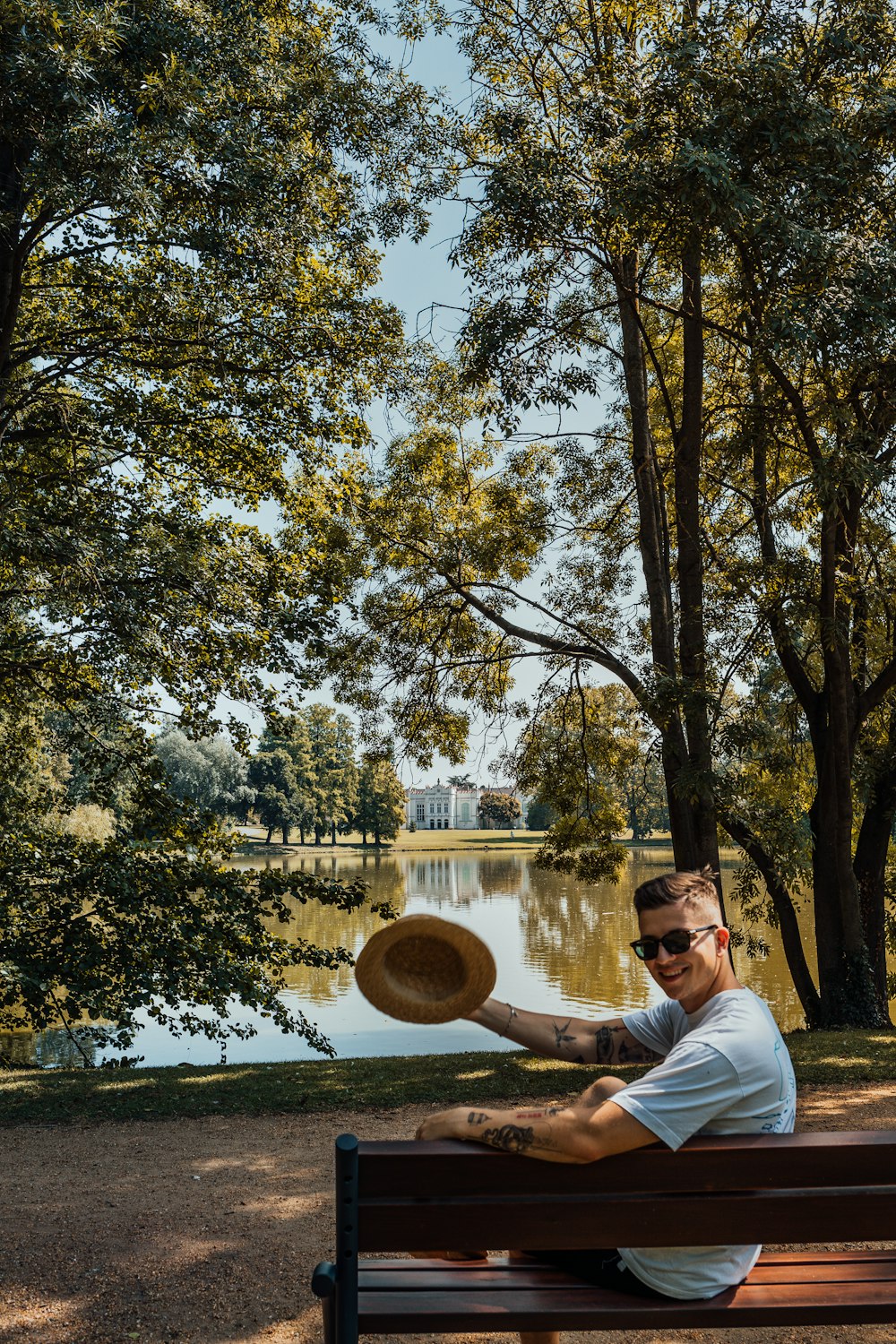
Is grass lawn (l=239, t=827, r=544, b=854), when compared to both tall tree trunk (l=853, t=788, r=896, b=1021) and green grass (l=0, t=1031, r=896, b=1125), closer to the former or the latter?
tall tree trunk (l=853, t=788, r=896, b=1021)

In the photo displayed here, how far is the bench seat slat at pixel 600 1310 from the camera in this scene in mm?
2121

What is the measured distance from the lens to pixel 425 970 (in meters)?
2.67

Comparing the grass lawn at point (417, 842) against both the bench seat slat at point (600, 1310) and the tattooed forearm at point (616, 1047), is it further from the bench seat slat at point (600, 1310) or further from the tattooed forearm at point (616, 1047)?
the bench seat slat at point (600, 1310)

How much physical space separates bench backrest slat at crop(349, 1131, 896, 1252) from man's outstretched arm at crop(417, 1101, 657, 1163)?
3 centimetres

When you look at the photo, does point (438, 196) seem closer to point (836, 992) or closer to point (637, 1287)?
point (836, 992)

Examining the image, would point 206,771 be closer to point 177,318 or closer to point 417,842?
point 417,842

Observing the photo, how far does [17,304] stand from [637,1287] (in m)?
8.96

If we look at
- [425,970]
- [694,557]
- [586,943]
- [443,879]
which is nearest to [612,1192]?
[425,970]

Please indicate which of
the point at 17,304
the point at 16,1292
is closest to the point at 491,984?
the point at 16,1292

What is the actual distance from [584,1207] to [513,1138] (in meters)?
0.19

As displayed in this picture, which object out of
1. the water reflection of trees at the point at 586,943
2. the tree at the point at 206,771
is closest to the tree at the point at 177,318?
the water reflection of trees at the point at 586,943

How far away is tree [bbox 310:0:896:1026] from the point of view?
7.01m

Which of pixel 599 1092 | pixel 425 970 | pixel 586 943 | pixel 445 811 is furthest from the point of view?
pixel 445 811

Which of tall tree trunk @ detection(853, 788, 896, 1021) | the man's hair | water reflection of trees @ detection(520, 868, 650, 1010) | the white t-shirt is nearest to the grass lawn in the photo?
water reflection of trees @ detection(520, 868, 650, 1010)
